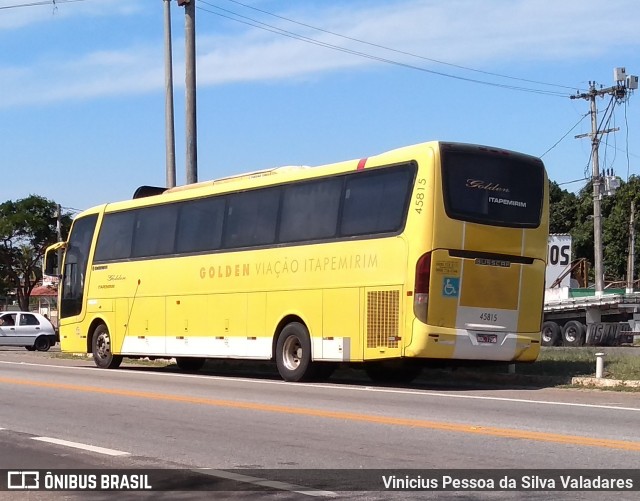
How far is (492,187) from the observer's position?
627 inches

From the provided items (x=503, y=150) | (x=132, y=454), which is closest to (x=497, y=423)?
(x=132, y=454)

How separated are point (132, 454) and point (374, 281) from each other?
24.8 feet

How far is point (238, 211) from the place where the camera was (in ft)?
62.6

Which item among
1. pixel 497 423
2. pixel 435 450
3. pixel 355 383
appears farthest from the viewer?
pixel 355 383

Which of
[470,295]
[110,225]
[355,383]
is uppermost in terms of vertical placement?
[110,225]

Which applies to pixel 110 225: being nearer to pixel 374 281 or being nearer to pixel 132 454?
pixel 374 281

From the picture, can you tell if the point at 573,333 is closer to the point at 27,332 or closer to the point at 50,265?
the point at 50,265

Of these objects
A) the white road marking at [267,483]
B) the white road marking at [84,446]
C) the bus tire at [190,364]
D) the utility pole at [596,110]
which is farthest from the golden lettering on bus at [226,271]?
the utility pole at [596,110]

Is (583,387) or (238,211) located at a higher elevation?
(238,211)

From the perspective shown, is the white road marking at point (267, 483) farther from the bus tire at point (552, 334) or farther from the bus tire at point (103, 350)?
the bus tire at point (552, 334)

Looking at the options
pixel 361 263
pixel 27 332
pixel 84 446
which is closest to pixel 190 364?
pixel 361 263

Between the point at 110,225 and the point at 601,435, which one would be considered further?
the point at 110,225

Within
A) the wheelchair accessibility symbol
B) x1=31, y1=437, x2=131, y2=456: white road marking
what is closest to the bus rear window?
the wheelchair accessibility symbol

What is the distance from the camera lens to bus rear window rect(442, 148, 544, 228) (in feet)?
50.9
